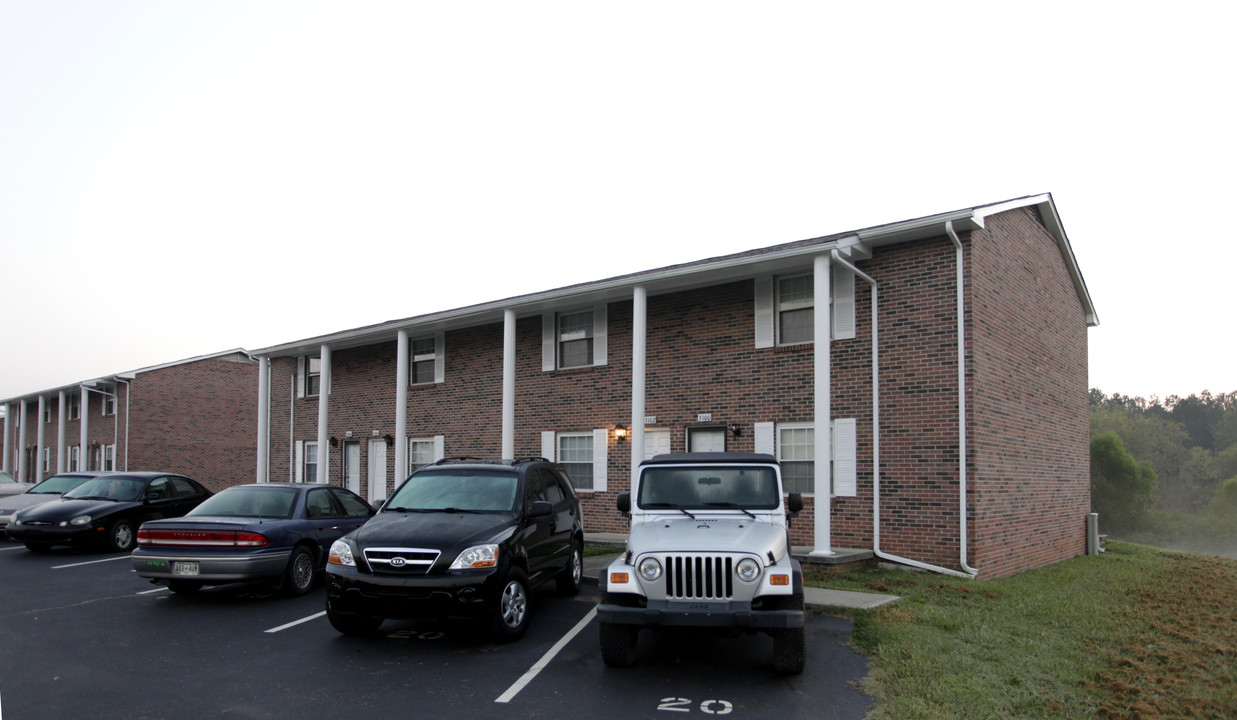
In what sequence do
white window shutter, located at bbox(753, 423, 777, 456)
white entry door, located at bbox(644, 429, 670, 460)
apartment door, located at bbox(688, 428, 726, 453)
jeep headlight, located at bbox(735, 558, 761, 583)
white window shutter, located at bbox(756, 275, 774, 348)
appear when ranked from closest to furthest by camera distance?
1. jeep headlight, located at bbox(735, 558, 761, 583)
2. white window shutter, located at bbox(753, 423, 777, 456)
3. white window shutter, located at bbox(756, 275, 774, 348)
4. apartment door, located at bbox(688, 428, 726, 453)
5. white entry door, located at bbox(644, 429, 670, 460)

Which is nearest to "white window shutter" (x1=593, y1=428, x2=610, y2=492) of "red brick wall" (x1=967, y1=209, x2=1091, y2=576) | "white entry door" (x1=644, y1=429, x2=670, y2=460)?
"white entry door" (x1=644, y1=429, x2=670, y2=460)

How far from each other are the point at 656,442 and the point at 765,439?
2332mm

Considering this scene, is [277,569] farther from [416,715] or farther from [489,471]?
[416,715]

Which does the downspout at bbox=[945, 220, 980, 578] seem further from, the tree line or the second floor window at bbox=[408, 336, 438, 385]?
the tree line

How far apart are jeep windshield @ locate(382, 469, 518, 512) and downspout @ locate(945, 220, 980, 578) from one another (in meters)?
6.68

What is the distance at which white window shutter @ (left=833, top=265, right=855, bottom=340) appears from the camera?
12.9 meters

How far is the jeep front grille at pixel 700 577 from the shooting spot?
616 cm

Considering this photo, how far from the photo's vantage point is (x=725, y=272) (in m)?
13.3

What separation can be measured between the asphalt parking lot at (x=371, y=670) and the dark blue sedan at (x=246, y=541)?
1.41 ft

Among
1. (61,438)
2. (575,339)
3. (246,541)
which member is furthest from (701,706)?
(61,438)

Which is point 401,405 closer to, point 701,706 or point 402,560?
point 402,560

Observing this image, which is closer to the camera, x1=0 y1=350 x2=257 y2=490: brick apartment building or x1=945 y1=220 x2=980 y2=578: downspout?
x1=945 y1=220 x2=980 y2=578: downspout

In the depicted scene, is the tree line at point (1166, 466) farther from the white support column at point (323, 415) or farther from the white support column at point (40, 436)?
the white support column at point (40, 436)

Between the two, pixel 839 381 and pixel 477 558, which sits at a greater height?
pixel 839 381
